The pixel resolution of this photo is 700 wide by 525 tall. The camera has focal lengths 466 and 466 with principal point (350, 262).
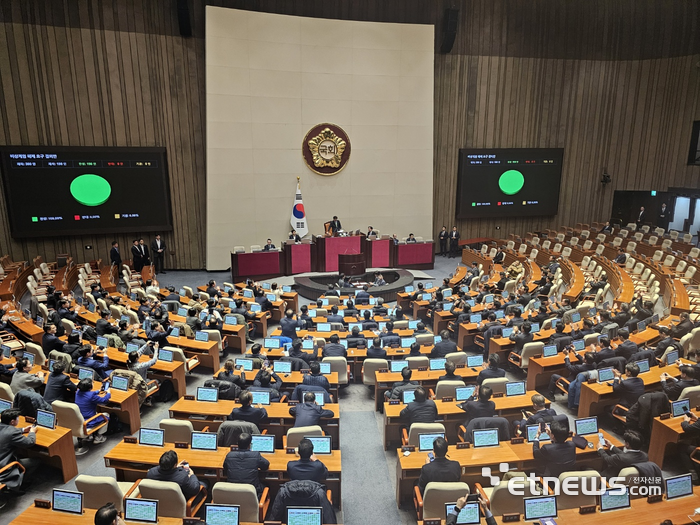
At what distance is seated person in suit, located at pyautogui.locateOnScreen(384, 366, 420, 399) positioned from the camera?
650 cm

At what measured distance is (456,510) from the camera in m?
4.02

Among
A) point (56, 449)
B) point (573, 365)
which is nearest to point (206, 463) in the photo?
point (56, 449)

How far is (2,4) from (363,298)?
14.3 meters

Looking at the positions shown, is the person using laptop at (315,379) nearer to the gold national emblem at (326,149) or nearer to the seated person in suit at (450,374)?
the seated person in suit at (450,374)

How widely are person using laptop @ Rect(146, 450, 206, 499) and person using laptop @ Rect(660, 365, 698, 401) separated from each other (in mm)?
6248

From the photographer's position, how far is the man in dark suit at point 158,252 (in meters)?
16.6

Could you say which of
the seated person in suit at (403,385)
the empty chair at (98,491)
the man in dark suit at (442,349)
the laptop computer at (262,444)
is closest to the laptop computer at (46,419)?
the empty chair at (98,491)

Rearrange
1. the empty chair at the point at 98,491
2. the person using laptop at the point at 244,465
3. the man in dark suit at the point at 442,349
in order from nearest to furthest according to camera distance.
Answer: the empty chair at the point at 98,491 → the person using laptop at the point at 244,465 → the man in dark suit at the point at 442,349

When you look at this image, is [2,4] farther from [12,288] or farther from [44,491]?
[44,491]

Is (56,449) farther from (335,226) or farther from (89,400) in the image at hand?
(335,226)

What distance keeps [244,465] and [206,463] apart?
0.51m

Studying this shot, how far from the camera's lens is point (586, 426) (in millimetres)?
5551

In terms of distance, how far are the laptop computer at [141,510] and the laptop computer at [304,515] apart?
119cm

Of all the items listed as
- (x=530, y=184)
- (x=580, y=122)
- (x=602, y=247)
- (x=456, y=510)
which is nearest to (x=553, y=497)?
(x=456, y=510)
